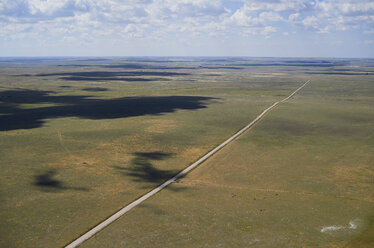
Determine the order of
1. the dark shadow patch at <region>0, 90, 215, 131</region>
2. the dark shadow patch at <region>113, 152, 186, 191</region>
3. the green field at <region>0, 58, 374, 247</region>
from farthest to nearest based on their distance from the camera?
1. the dark shadow patch at <region>0, 90, 215, 131</region>
2. the dark shadow patch at <region>113, 152, 186, 191</region>
3. the green field at <region>0, 58, 374, 247</region>

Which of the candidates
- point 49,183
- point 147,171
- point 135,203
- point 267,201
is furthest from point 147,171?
point 267,201

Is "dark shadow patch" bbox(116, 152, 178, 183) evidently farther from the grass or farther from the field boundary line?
the grass

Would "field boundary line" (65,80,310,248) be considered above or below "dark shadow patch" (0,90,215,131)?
below

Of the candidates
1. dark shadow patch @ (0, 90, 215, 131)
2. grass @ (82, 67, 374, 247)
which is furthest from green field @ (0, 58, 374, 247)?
dark shadow patch @ (0, 90, 215, 131)

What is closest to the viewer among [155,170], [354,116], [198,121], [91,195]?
[91,195]

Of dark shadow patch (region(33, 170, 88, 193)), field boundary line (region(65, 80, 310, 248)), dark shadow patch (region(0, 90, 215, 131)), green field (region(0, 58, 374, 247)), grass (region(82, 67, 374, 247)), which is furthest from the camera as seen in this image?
dark shadow patch (region(0, 90, 215, 131))

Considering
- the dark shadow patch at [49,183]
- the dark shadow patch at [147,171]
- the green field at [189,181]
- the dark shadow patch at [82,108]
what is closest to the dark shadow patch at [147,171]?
the dark shadow patch at [147,171]

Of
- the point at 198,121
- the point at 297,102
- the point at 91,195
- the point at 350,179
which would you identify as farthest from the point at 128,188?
the point at 297,102

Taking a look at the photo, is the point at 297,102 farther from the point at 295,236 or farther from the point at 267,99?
the point at 295,236
